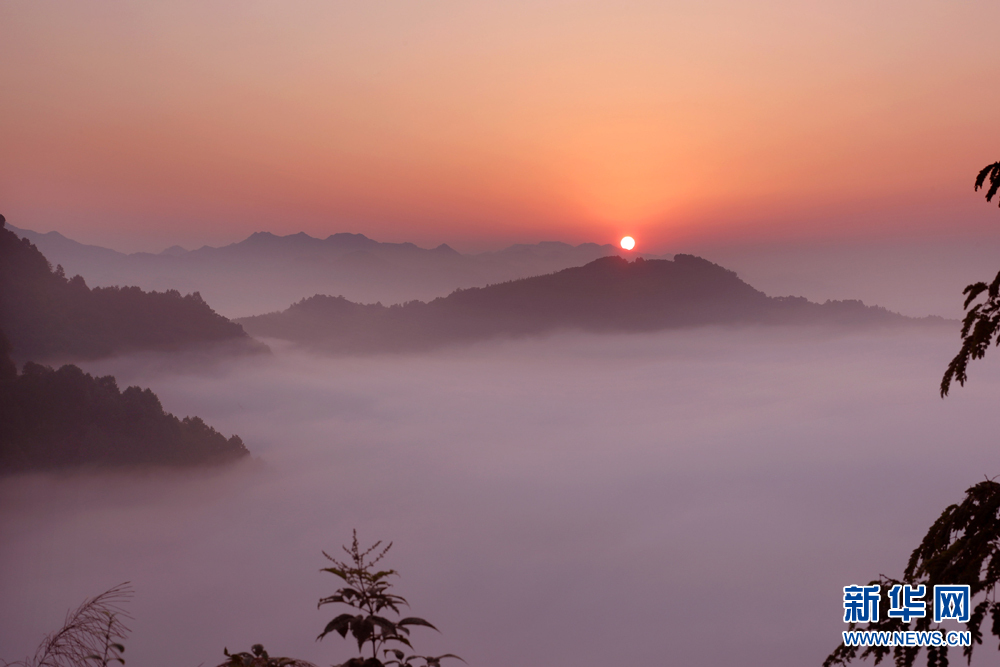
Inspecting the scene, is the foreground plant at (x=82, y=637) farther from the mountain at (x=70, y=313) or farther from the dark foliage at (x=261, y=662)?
the mountain at (x=70, y=313)

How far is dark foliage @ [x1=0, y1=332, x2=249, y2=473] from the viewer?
111062 mm

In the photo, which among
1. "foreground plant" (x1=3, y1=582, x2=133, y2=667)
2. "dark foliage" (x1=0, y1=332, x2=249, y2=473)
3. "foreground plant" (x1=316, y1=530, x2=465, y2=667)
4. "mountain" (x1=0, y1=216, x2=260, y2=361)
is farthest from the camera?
"mountain" (x1=0, y1=216, x2=260, y2=361)

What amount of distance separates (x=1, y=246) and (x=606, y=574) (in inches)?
6991

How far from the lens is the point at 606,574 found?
188000 mm

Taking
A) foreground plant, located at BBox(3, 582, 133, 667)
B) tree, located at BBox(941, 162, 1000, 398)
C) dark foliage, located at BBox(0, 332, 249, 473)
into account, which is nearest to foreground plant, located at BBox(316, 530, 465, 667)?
foreground plant, located at BBox(3, 582, 133, 667)

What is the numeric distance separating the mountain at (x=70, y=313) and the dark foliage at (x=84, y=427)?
1872cm

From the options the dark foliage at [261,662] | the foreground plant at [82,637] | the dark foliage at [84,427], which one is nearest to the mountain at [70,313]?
the dark foliage at [84,427]

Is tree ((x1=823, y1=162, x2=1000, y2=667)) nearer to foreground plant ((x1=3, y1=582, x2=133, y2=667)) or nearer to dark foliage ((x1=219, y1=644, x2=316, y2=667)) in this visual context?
dark foliage ((x1=219, y1=644, x2=316, y2=667))

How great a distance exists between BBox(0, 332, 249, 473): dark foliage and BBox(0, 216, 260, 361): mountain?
61.4ft

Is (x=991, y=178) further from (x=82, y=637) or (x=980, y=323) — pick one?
(x=82, y=637)

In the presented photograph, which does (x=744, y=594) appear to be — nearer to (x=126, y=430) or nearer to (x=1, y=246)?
(x=126, y=430)

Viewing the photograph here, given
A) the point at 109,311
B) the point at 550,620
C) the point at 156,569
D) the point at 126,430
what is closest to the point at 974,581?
the point at 126,430

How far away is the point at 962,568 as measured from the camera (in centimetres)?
390

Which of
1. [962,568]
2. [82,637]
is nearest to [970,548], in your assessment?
[962,568]
